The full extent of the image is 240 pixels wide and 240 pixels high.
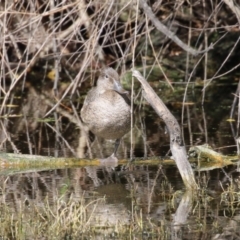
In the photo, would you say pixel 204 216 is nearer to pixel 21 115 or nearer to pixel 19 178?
pixel 19 178

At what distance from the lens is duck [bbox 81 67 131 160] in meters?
7.33

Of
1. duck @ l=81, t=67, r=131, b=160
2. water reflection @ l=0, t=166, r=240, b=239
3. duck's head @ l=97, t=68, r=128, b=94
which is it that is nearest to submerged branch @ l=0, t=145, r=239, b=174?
water reflection @ l=0, t=166, r=240, b=239

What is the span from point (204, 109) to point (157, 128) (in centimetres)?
137

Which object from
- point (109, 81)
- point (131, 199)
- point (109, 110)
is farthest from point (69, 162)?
point (109, 81)

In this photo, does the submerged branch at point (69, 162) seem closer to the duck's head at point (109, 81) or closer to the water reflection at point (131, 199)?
the water reflection at point (131, 199)

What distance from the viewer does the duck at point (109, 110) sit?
Result: 733 centimetres

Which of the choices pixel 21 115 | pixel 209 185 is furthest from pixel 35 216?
pixel 21 115

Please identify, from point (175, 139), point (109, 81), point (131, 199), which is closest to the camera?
point (131, 199)

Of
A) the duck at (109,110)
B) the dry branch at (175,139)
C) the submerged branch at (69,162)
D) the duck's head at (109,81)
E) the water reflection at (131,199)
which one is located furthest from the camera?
the duck's head at (109,81)

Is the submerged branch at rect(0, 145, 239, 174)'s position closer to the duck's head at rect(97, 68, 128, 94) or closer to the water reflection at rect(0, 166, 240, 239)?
the water reflection at rect(0, 166, 240, 239)

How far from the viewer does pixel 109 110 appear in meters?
7.42

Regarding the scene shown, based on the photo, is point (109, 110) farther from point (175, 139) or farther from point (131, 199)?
point (131, 199)

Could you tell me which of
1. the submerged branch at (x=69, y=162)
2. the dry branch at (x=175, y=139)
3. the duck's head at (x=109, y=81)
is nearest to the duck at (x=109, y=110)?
the duck's head at (x=109, y=81)

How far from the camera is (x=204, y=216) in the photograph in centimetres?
527
